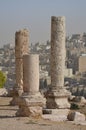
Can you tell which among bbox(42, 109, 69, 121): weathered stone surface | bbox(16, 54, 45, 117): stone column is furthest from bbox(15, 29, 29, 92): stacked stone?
bbox(16, 54, 45, 117): stone column

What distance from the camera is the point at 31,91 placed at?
836 inches

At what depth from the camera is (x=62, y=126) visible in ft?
61.1

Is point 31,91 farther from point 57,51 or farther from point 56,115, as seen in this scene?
point 57,51

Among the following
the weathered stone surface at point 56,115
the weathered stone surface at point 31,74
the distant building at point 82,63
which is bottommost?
the distant building at point 82,63

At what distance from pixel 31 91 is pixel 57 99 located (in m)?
→ 3.55

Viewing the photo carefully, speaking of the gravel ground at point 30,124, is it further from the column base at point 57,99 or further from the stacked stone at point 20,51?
the stacked stone at point 20,51

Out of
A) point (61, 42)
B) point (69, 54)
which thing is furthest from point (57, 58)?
point (69, 54)

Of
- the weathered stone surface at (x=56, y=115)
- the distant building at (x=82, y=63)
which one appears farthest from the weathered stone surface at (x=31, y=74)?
the distant building at (x=82, y=63)

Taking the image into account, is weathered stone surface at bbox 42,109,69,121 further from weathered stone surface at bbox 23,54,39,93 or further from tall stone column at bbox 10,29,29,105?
tall stone column at bbox 10,29,29,105

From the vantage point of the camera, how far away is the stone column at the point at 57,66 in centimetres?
2458

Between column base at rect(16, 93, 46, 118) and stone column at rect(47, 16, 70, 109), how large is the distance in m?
3.51

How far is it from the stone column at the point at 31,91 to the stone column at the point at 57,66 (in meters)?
3.42

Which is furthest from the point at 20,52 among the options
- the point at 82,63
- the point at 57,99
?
the point at 82,63

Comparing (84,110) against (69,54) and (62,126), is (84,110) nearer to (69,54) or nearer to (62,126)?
(62,126)
